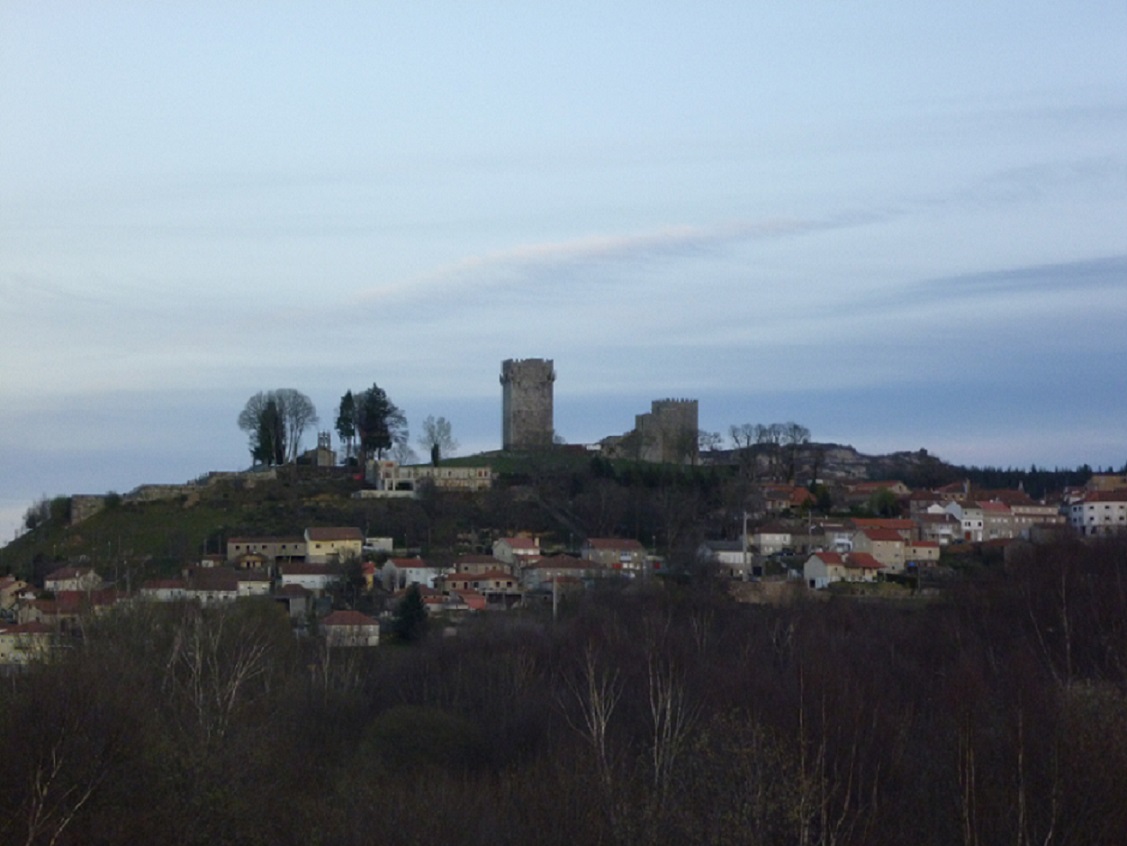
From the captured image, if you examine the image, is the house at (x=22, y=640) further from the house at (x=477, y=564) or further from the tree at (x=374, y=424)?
the tree at (x=374, y=424)

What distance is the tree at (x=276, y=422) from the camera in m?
89.1

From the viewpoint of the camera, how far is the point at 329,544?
227ft

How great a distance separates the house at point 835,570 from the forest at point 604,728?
1099cm

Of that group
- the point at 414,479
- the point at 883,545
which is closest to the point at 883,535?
the point at 883,545

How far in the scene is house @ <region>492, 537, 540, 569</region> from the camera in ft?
224

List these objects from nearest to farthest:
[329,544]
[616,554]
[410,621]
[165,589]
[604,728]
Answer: [604,728] < [410,621] < [165,589] < [616,554] < [329,544]

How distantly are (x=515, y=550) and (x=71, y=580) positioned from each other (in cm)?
1658

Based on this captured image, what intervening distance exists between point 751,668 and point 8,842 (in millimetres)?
19534

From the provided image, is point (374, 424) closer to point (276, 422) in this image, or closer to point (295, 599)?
point (276, 422)

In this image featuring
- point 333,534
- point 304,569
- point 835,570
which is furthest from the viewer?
point 333,534

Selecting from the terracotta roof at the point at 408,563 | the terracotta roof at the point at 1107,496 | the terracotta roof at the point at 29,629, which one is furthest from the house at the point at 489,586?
the terracotta roof at the point at 1107,496

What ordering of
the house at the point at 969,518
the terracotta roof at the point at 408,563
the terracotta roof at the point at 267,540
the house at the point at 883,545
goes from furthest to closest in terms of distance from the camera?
the house at the point at 969,518, the terracotta roof at the point at 267,540, the house at the point at 883,545, the terracotta roof at the point at 408,563

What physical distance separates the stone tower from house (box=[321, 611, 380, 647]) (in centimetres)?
5018

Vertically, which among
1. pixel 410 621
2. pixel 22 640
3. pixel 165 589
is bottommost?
pixel 22 640
